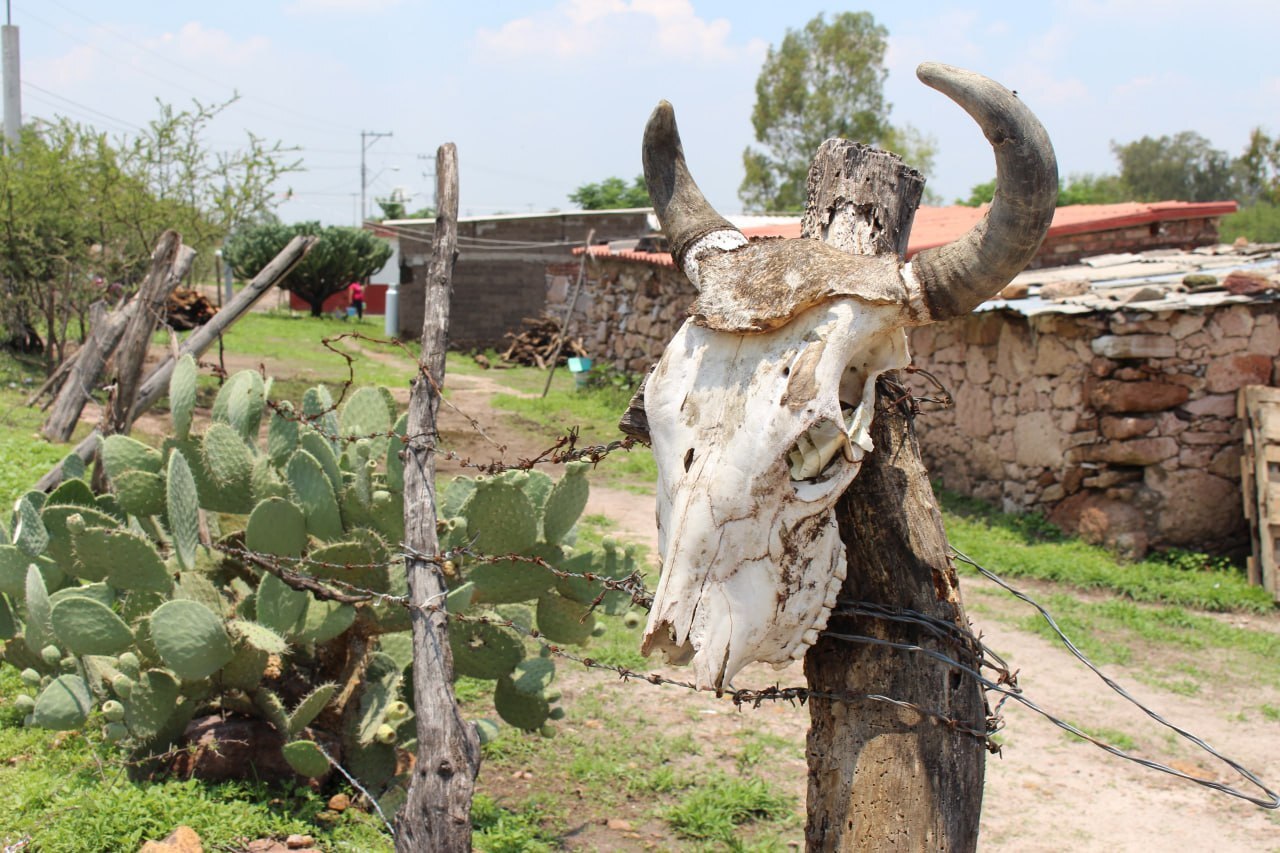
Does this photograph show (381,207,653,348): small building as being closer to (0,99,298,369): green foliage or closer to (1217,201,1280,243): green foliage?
(0,99,298,369): green foliage

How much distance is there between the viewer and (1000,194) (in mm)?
1901

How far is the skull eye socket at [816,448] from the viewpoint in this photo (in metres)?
1.94

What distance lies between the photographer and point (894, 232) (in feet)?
8.02

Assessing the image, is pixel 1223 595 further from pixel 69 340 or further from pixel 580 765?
pixel 69 340

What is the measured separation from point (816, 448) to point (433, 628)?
174 centimetres

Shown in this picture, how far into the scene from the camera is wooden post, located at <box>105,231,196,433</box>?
5.36 meters

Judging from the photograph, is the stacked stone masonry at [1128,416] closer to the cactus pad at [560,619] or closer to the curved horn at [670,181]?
the cactus pad at [560,619]

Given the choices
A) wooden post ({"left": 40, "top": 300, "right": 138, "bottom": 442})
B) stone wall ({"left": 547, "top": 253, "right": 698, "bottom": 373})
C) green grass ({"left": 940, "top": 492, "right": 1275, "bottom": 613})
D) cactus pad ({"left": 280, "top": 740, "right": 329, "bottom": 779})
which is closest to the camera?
cactus pad ({"left": 280, "top": 740, "right": 329, "bottom": 779})

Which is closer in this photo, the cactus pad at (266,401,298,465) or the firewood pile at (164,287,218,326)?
the cactus pad at (266,401,298,465)

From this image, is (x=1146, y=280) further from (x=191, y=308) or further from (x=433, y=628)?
(x=191, y=308)

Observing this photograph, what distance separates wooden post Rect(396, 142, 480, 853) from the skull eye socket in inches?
62.3

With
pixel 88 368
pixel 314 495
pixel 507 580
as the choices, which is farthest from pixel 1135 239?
pixel 88 368

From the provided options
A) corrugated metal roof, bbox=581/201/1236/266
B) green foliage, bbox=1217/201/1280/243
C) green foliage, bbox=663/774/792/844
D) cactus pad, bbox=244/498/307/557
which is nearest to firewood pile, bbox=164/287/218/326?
corrugated metal roof, bbox=581/201/1236/266

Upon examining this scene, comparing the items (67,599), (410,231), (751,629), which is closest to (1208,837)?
(751,629)
